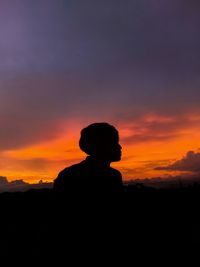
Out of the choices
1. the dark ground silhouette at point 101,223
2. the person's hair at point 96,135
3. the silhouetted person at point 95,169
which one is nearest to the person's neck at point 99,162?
the silhouetted person at point 95,169

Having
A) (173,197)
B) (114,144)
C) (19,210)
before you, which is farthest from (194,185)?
(114,144)

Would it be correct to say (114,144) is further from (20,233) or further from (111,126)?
(20,233)

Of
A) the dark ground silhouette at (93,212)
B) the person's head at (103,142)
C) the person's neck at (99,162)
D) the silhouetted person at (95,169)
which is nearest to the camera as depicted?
the dark ground silhouette at (93,212)

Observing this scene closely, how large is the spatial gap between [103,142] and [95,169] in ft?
1.48

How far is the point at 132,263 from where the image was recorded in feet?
19.0

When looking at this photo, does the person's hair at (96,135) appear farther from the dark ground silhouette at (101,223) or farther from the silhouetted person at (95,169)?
the dark ground silhouette at (101,223)

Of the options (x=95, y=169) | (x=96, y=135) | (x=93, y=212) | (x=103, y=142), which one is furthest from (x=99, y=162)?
(x=93, y=212)

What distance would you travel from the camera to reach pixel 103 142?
6.08 meters

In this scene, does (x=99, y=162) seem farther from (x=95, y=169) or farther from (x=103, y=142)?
(x=103, y=142)

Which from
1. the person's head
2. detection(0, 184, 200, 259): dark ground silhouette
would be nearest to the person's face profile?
the person's head

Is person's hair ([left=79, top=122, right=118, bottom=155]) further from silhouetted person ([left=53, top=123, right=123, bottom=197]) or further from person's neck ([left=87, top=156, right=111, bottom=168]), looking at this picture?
person's neck ([left=87, top=156, right=111, bottom=168])

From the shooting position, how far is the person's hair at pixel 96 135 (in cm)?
608

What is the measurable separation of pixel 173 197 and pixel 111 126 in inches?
518

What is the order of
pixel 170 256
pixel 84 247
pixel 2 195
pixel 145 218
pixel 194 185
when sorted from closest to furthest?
pixel 84 247
pixel 170 256
pixel 145 218
pixel 194 185
pixel 2 195
